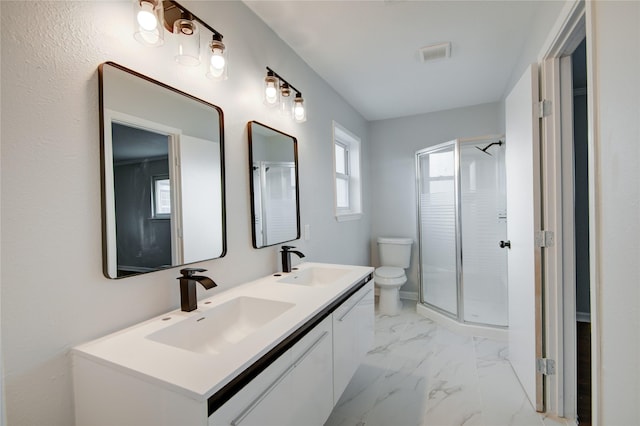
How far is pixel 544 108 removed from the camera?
5.57 ft

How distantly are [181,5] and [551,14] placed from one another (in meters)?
1.90

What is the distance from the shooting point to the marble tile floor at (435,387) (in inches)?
69.0

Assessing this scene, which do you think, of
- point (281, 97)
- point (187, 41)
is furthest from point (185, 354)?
point (281, 97)

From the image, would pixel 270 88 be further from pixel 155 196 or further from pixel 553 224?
pixel 553 224

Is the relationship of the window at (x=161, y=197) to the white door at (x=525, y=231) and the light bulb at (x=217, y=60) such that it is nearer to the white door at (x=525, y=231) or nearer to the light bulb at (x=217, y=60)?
the light bulb at (x=217, y=60)

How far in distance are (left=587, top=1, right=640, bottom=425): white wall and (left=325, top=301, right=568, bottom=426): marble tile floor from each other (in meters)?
0.99

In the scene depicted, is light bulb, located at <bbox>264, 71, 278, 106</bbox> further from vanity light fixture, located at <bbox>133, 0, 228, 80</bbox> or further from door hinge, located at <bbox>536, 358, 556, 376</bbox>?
door hinge, located at <bbox>536, 358, 556, 376</bbox>

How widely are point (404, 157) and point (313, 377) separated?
3295 millimetres

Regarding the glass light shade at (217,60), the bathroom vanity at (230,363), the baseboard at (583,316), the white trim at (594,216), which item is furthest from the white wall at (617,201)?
the baseboard at (583,316)

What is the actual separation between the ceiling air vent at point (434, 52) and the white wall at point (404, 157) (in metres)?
1.50

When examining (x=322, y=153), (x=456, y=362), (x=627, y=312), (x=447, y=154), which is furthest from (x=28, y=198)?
(x=447, y=154)

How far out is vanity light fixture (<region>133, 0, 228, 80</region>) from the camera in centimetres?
105

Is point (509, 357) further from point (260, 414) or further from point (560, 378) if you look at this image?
point (260, 414)

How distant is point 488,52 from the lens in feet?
7.57
